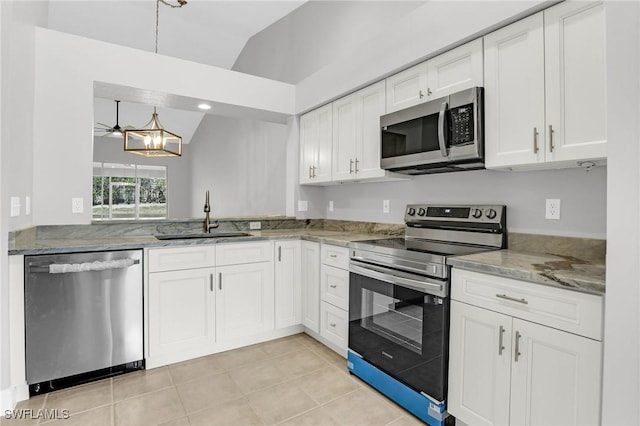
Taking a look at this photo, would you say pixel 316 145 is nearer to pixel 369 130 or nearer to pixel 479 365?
pixel 369 130

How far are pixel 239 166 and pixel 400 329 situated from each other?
444 centimetres

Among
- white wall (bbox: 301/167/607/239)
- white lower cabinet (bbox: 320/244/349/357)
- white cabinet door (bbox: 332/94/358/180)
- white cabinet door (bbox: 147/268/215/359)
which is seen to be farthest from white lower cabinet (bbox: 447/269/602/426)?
white cabinet door (bbox: 147/268/215/359)

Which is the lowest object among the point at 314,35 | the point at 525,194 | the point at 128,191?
the point at 525,194

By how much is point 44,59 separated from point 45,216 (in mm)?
1145

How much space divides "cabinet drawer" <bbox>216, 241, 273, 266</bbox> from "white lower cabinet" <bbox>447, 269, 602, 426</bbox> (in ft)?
5.37

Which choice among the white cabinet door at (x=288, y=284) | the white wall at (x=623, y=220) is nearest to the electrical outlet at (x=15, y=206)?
the white cabinet door at (x=288, y=284)

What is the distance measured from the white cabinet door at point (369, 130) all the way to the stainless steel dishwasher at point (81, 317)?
1.80 meters

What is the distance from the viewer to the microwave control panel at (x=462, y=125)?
1951 mm

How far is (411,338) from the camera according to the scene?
6.40 feet

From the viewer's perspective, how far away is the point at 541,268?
149 cm

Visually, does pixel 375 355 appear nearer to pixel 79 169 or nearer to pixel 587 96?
pixel 587 96

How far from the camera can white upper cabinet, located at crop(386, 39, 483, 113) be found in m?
1.99

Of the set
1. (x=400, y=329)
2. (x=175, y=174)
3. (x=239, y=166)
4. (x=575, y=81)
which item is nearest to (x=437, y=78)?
(x=575, y=81)

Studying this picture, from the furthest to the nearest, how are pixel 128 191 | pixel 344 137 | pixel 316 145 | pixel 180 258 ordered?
pixel 128 191 < pixel 316 145 < pixel 344 137 < pixel 180 258
